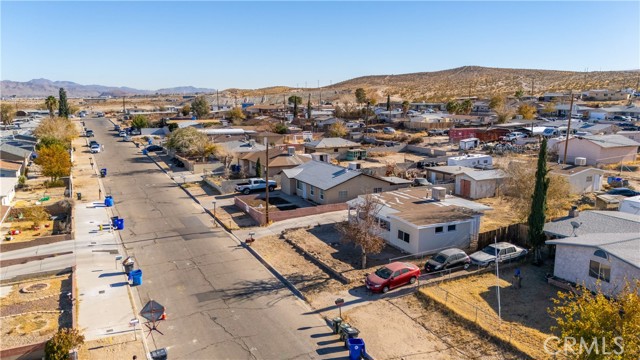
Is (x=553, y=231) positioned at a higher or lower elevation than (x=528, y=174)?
lower

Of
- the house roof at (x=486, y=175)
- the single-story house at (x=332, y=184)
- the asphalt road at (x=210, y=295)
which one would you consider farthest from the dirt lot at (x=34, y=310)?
the house roof at (x=486, y=175)

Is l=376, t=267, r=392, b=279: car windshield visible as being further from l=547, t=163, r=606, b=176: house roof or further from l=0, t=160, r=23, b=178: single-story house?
l=0, t=160, r=23, b=178: single-story house

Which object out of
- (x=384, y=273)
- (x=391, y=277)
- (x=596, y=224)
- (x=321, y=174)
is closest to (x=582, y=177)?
(x=596, y=224)

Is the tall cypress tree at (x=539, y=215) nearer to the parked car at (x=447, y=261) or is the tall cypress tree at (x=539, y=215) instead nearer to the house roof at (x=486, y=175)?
the parked car at (x=447, y=261)

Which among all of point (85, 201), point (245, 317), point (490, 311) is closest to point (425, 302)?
point (490, 311)

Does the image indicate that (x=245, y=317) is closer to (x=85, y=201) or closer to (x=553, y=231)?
(x=553, y=231)

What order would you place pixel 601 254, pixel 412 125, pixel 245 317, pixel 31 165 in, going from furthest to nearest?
pixel 412 125
pixel 31 165
pixel 601 254
pixel 245 317

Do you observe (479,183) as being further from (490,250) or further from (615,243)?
(615,243)
